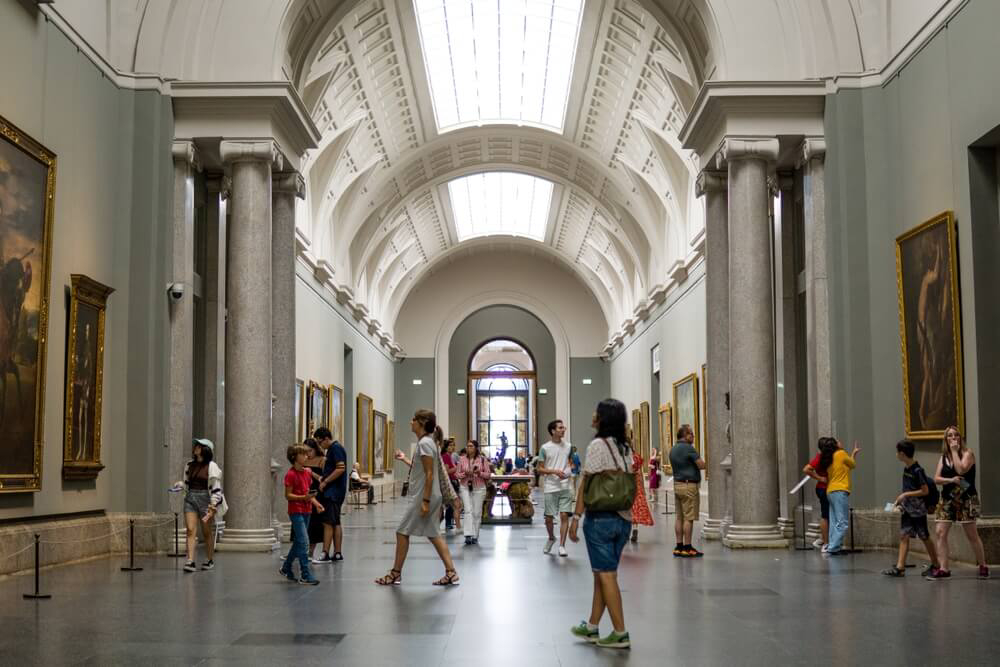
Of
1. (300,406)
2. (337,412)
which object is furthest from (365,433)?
(300,406)

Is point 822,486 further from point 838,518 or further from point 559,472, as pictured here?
point 559,472

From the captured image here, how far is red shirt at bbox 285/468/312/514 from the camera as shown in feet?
36.5

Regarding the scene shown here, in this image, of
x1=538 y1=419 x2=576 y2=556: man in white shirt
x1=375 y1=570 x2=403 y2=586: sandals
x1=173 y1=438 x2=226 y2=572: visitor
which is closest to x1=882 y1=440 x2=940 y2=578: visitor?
x1=538 y1=419 x2=576 y2=556: man in white shirt

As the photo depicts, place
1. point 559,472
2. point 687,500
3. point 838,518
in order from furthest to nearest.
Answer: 1. point 559,472
2. point 687,500
3. point 838,518

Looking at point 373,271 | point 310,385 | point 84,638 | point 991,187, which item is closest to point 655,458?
point 310,385

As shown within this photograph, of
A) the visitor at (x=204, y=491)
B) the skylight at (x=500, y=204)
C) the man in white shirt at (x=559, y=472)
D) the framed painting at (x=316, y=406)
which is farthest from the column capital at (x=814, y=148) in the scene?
the skylight at (x=500, y=204)

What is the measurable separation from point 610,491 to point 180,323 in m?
9.49

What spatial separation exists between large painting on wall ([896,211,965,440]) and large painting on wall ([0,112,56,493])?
34.3 feet

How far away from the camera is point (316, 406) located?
26.7 meters

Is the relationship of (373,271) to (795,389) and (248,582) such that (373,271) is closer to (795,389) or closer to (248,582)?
(795,389)

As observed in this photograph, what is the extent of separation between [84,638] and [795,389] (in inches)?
489

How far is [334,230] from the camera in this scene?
29.0 metres

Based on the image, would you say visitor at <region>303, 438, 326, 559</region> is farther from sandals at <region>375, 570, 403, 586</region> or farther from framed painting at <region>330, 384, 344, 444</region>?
framed painting at <region>330, 384, 344, 444</region>

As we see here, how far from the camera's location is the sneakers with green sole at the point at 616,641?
23.2 feet
